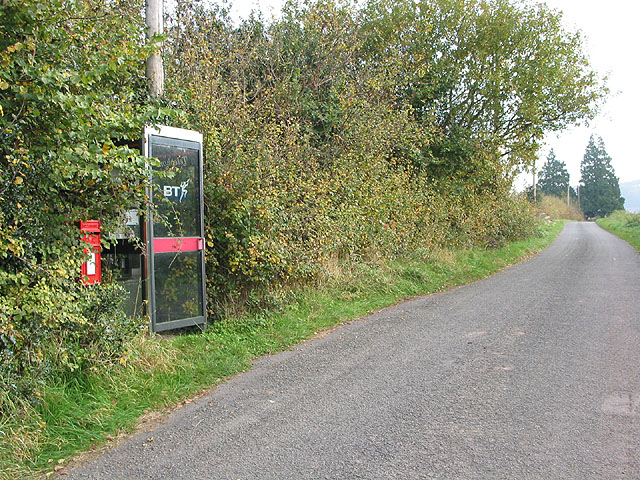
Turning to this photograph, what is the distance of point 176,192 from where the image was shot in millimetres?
6965

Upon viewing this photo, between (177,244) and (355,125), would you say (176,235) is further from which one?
(355,125)

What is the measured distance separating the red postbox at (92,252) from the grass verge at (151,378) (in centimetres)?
82

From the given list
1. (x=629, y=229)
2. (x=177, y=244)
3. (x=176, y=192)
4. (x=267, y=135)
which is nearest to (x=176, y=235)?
(x=177, y=244)

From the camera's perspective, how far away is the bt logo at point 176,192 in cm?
684

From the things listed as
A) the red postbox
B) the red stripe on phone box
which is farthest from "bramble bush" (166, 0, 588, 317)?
the red postbox

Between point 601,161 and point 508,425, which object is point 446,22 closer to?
point 508,425

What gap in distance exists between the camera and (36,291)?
459 centimetres

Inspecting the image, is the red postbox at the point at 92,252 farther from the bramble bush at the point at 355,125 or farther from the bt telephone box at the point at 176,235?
the bramble bush at the point at 355,125

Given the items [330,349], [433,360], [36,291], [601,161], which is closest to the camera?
[36,291]

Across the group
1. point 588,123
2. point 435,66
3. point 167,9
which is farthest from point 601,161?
point 167,9

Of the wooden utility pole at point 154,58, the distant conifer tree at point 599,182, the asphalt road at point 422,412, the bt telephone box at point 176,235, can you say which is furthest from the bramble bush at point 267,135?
the distant conifer tree at point 599,182

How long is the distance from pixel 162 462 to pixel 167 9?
9674mm

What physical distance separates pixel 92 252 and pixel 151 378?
4.49 ft

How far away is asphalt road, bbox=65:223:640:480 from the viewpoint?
143 inches
